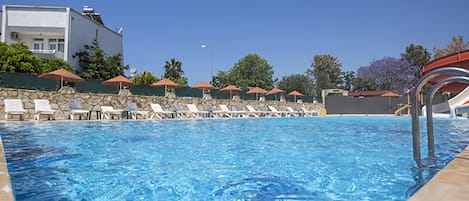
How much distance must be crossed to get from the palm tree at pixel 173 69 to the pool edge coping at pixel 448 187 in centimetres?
4896

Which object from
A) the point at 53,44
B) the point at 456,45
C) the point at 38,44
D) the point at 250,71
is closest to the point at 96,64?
the point at 53,44

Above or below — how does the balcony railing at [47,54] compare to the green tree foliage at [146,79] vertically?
above

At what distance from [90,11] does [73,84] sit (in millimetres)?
22250

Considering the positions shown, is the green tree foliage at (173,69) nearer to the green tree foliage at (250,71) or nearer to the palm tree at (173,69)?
the palm tree at (173,69)

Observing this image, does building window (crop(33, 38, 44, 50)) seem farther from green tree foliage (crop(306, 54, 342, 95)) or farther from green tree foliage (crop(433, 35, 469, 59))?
green tree foliage (crop(433, 35, 469, 59))

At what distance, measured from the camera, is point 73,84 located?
1841 cm

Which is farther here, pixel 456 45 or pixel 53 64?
pixel 456 45

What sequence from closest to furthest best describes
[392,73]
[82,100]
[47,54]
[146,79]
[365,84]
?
1. [82,100]
2. [47,54]
3. [146,79]
4. [392,73]
5. [365,84]

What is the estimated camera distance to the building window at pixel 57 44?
96.3 feet

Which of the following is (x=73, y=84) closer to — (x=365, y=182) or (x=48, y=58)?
(x=48, y=58)

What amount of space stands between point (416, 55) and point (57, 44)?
147 ft

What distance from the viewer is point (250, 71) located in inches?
1977

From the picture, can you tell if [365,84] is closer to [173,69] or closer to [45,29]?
[173,69]

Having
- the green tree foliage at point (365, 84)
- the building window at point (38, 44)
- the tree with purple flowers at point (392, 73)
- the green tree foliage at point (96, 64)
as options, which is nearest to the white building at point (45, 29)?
the building window at point (38, 44)
